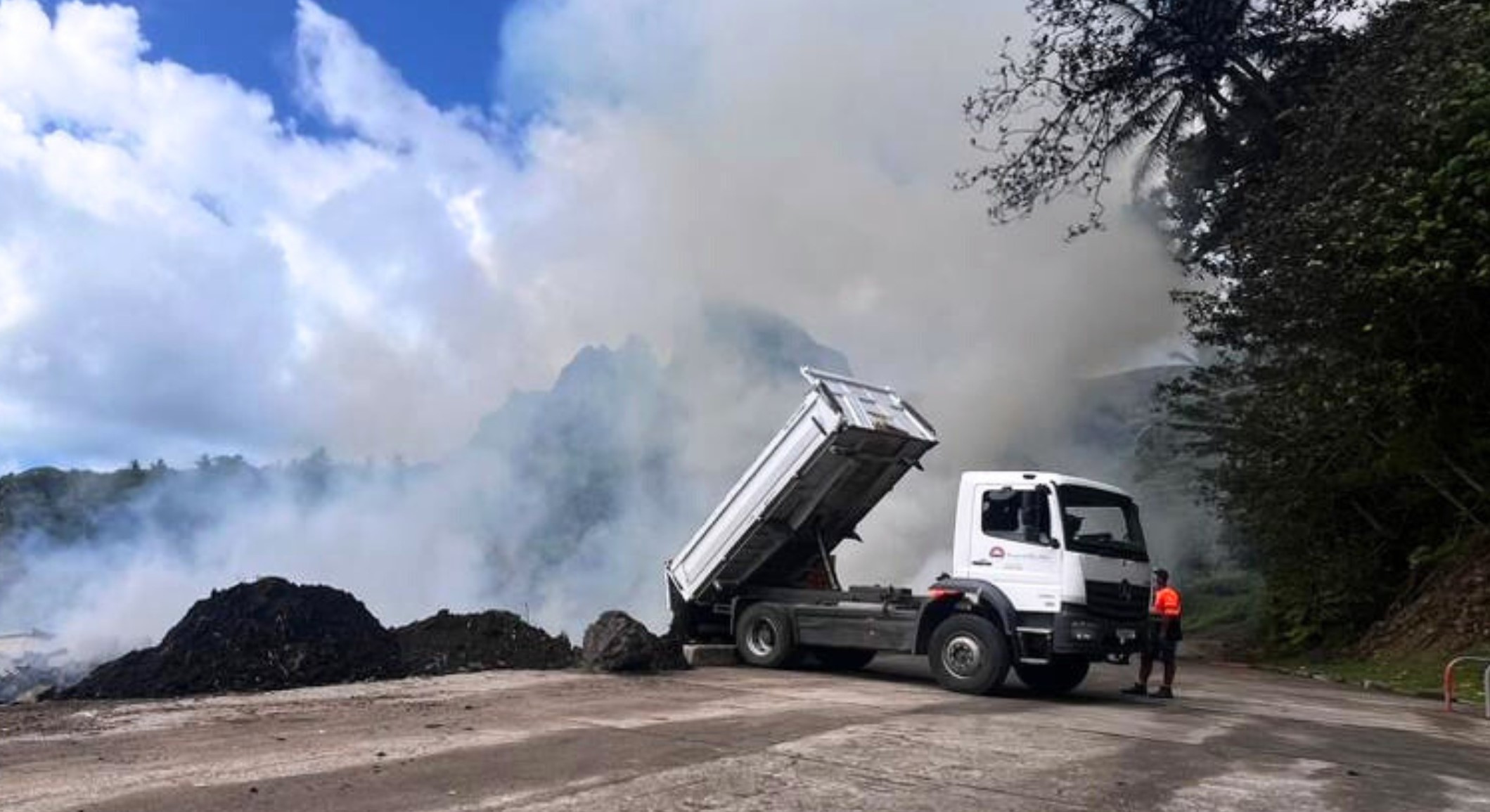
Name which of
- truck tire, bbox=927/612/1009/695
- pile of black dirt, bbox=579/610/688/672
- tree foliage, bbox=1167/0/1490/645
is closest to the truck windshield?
truck tire, bbox=927/612/1009/695

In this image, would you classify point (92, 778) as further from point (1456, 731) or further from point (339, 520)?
point (339, 520)

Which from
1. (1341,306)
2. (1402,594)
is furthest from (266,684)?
(1402,594)

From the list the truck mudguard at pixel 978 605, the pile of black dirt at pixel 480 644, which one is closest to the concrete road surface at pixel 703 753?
the truck mudguard at pixel 978 605

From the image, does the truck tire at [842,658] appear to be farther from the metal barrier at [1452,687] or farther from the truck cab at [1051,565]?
the metal barrier at [1452,687]

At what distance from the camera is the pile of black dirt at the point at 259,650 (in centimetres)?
1083

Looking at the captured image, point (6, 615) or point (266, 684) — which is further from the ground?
point (6, 615)

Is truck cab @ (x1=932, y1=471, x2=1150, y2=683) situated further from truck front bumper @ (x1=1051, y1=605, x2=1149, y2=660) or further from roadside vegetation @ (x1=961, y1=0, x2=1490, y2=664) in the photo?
roadside vegetation @ (x1=961, y1=0, x2=1490, y2=664)

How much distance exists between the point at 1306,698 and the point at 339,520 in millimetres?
15470

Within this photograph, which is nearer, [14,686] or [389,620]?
[14,686]

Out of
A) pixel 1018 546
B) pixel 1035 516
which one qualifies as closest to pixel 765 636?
pixel 1018 546

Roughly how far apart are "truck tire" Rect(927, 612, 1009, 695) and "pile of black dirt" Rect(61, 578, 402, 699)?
5830 mm

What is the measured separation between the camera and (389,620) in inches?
793

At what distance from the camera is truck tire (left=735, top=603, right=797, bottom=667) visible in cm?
1370

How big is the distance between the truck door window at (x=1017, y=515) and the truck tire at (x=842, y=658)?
118 inches
